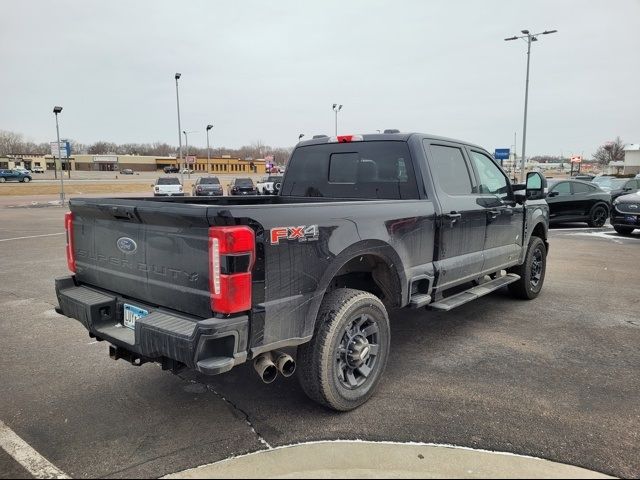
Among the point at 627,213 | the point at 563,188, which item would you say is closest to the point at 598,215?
the point at 563,188

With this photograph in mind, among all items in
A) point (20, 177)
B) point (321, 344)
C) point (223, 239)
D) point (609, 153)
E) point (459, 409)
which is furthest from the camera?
point (609, 153)

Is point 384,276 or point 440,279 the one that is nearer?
point 384,276

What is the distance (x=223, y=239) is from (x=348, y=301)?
115 cm

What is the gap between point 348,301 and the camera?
345 centimetres

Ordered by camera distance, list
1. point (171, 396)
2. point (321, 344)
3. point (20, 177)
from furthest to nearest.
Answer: point (20, 177)
point (171, 396)
point (321, 344)

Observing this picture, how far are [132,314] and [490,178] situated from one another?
13.6 ft

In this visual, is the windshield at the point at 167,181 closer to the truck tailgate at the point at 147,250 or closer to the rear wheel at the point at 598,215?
the rear wheel at the point at 598,215

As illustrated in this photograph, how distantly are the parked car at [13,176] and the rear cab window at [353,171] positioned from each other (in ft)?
204

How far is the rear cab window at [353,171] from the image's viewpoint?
14.8ft

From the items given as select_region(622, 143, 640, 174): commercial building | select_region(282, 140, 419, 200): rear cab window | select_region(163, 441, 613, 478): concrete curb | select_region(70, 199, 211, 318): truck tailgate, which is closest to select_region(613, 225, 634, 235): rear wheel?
select_region(282, 140, 419, 200): rear cab window

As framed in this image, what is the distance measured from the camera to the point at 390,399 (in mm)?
3713

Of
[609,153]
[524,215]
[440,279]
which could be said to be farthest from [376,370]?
[609,153]

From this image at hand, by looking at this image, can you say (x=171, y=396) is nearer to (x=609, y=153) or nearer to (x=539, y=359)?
(x=539, y=359)

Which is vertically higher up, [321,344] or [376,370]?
[321,344]
